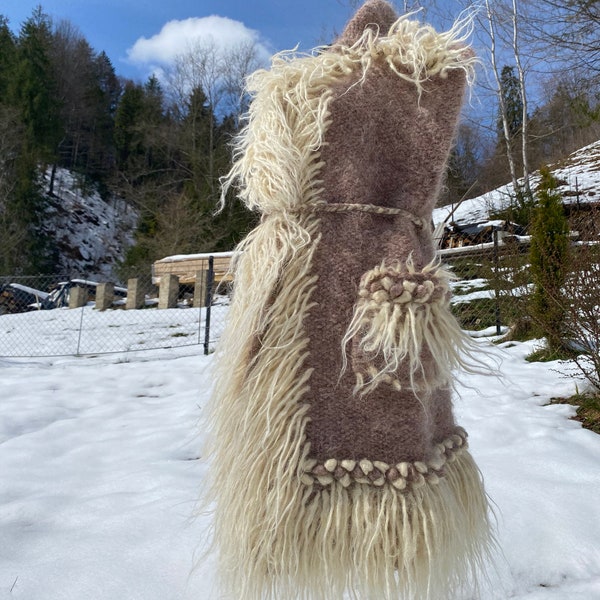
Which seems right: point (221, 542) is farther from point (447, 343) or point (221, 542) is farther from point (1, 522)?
point (1, 522)

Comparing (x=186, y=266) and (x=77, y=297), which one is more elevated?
(x=186, y=266)

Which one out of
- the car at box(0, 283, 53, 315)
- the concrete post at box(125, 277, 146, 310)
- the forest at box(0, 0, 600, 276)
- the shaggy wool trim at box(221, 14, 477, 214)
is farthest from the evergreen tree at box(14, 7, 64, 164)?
the shaggy wool trim at box(221, 14, 477, 214)

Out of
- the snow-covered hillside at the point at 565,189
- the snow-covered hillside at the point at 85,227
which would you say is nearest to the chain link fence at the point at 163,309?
the snow-covered hillside at the point at 565,189

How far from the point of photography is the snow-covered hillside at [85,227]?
76.0 ft

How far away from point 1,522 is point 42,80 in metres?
29.3

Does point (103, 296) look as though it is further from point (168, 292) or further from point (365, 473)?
point (365, 473)

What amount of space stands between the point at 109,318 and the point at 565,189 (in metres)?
9.79

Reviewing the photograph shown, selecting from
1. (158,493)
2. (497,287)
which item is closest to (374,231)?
(158,493)

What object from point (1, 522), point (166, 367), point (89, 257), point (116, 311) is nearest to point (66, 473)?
point (1, 522)

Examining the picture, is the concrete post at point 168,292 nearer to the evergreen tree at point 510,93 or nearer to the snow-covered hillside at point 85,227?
the evergreen tree at point 510,93

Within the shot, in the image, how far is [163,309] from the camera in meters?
9.68

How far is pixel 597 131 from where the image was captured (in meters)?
14.6

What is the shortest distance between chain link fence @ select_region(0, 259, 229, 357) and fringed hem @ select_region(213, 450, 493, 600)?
4387 mm

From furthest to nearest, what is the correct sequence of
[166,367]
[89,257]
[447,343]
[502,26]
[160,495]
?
[89,257]
[502,26]
[166,367]
[160,495]
[447,343]
